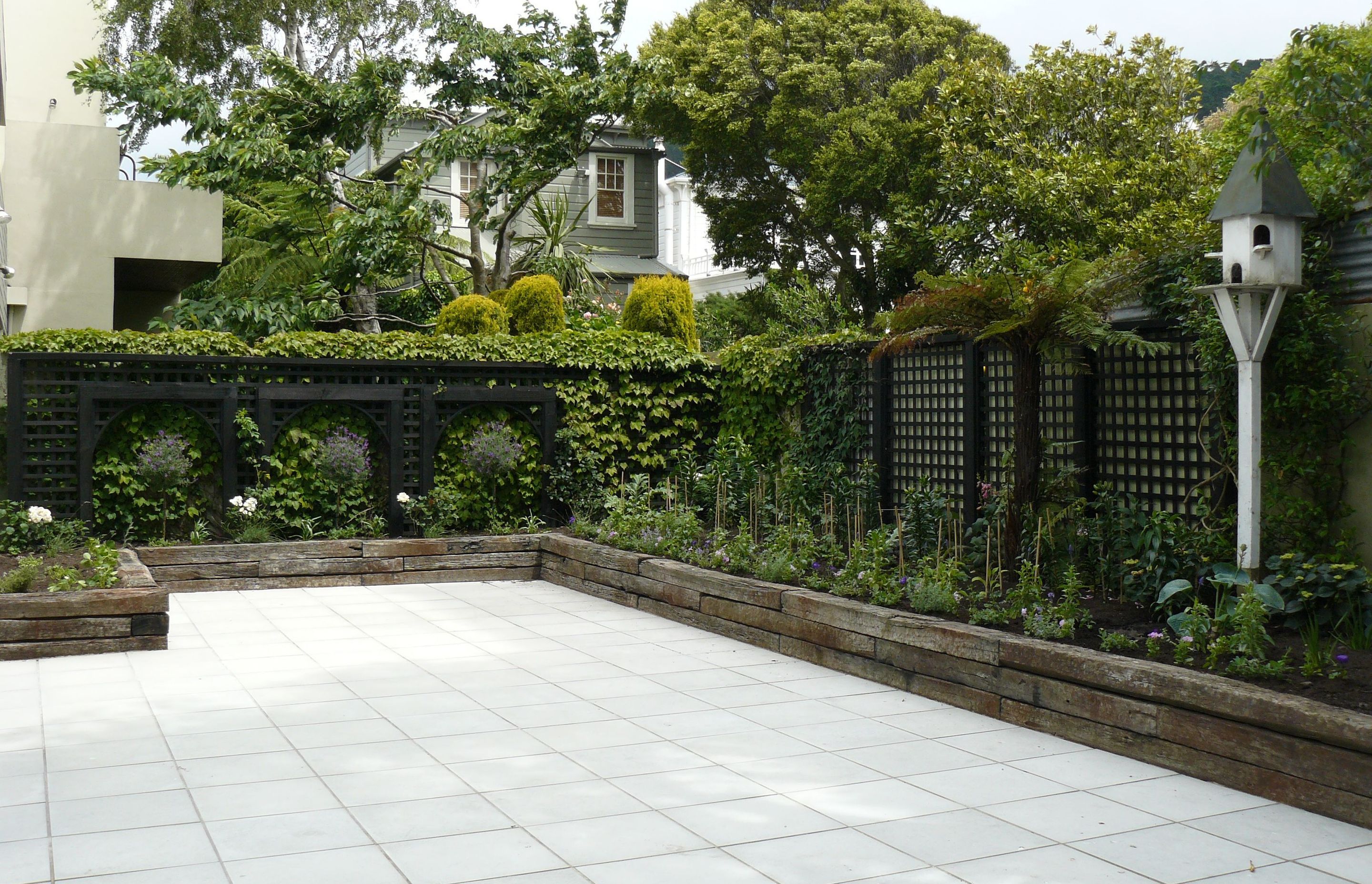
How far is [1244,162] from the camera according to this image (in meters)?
4.85

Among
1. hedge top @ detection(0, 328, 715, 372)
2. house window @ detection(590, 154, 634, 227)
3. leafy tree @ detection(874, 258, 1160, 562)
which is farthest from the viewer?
house window @ detection(590, 154, 634, 227)

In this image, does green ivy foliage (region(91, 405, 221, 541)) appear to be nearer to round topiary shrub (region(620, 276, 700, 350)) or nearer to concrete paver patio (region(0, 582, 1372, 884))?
concrete paver patio (region(0, 582, 1372, 884))

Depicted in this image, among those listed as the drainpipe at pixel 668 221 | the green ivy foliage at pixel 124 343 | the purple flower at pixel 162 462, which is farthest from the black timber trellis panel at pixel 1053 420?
the drainpipe at pixel 668 221

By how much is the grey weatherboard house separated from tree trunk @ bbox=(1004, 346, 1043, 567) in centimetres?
1525

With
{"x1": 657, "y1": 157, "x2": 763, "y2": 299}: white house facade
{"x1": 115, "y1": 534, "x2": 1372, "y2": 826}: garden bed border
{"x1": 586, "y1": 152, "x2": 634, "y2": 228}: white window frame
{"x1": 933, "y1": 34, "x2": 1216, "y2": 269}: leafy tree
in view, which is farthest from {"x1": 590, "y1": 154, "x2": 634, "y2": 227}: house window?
{"x1": 115, "y1": 534, "x2": 1372, "y2": 826}: garden bed border

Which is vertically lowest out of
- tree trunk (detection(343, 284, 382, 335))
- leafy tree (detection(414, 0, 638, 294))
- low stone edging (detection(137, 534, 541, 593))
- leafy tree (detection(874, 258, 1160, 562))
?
low stone edging (detection(137, 534, 541, 593))

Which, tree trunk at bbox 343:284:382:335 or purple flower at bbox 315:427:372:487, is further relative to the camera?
tree trunk at bbox 343:284:382:335

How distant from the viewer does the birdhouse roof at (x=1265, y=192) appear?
475 cm

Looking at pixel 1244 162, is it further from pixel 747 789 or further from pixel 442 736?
pixel 442 736

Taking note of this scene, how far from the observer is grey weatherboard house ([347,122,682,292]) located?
70.2 feet

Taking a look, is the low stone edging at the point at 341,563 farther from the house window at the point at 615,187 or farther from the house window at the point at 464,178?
the house window at the point at 615,187

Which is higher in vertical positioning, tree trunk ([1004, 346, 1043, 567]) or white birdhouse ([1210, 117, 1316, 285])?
white birdhouse ([1210, 117, 1316, 285])

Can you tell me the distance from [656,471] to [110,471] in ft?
15.6

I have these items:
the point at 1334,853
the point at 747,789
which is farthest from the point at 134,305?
the point at 1334,853
